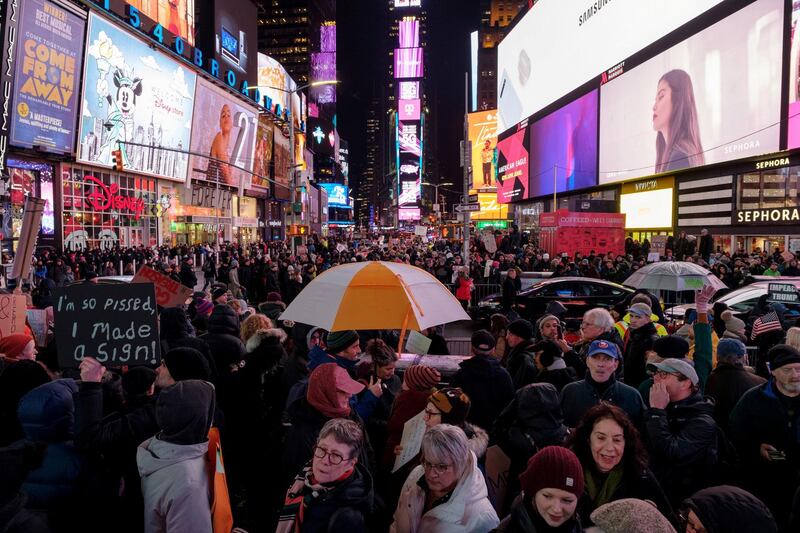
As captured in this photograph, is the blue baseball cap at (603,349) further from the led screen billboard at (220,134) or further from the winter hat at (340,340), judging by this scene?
the led screen billboard at (220,134)

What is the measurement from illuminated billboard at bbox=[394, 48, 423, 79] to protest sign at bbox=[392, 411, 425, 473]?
163024mm

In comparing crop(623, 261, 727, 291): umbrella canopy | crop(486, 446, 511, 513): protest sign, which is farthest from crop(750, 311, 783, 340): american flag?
crop(486, 446, 511, 513): protest sign

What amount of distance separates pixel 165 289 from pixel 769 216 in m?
33.7

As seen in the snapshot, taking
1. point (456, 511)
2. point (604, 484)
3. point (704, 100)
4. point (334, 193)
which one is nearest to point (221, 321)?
point (456, 511)

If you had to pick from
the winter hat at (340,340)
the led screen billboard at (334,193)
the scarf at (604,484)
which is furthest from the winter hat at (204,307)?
the led screen billboard at (334,193)

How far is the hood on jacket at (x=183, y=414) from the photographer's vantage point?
3074mm

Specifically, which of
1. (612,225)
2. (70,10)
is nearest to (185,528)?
(612,225)

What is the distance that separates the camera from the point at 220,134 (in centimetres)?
5384

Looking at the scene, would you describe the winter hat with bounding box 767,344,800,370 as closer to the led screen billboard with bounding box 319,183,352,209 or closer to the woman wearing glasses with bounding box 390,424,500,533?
the woman wearing glasses with bounding box 390,424,500,533

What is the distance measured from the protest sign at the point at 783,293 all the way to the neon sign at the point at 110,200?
40421 mm

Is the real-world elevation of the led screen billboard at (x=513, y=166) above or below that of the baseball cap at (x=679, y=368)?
above

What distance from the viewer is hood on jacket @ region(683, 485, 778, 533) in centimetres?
220

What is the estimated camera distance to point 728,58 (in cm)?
3130

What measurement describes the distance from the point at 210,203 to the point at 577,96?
127ft
